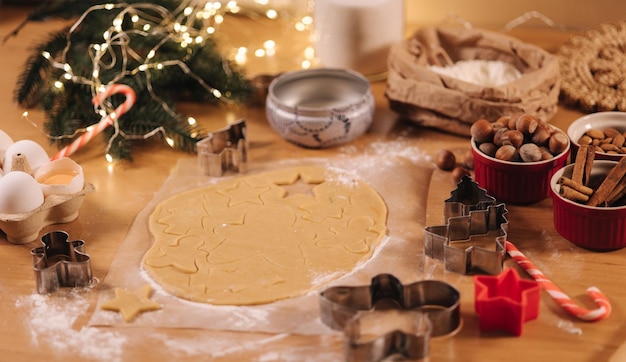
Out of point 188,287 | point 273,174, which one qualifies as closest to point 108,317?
point 188,287

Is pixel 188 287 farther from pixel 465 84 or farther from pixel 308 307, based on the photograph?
pixel 465 84

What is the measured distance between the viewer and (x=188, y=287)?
3.64ft

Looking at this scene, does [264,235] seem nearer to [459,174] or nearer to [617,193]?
[459,174]

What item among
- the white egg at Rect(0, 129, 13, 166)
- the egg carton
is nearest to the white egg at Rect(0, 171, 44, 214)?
the egg carton

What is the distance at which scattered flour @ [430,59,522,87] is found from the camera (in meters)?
1.49

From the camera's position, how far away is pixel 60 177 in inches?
49.6

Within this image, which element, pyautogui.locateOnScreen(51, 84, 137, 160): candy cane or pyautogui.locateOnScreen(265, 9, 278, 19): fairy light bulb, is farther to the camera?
pyautogui.locateOnScreen(265, 9, 278, 19): fairy light bulb

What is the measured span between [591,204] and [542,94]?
33 cm

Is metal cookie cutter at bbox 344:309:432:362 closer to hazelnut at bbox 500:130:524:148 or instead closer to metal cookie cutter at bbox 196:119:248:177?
hazelnut at bbox 500:130:524:148

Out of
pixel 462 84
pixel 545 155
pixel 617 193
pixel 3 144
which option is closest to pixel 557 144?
pixel 545 155

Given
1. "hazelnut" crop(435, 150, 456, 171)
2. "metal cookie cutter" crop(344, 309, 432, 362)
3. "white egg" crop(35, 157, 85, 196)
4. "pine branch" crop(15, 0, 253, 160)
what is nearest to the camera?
"metal cookie cutter" crop(344, 309, 432, 362)

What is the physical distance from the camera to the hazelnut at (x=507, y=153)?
1.23m

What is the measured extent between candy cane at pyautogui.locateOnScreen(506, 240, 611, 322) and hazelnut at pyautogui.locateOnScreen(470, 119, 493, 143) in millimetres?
200

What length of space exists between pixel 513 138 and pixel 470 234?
0.16m
